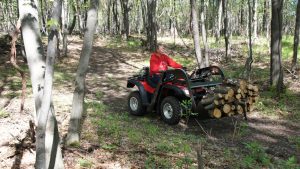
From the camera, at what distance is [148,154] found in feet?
20.3

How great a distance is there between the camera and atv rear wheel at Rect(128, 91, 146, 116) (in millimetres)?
9025

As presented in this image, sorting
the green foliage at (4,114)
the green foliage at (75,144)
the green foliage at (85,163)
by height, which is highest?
the green foliage at (4,114)

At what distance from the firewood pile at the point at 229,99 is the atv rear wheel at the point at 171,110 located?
74cm

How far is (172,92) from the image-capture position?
27.5 ft

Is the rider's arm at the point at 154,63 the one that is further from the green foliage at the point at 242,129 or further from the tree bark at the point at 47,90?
the tree bark at the point at 47,90

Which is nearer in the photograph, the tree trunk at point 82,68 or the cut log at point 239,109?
the tree trunk at point 82,68

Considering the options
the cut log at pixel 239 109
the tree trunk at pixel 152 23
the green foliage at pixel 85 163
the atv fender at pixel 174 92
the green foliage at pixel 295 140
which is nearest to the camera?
the green foliage at pixel 85 163

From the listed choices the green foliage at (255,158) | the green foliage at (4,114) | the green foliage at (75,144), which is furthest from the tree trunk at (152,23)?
the green foliage at (255,158)

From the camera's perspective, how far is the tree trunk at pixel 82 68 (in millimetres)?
5969

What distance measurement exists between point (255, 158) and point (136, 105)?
3974 mm

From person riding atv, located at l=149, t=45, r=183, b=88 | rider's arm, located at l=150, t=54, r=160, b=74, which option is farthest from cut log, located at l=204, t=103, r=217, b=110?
rider's arm, located at l=150, t=54, r=160, b=74

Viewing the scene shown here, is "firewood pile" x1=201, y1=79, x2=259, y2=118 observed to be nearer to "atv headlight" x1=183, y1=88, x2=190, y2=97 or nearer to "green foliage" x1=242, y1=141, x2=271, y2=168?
"atv headlight" x1=183, y1=88, x2=190, y2=97

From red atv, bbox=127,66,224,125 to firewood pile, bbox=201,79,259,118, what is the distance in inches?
10.0

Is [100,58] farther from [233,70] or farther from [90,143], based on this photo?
[90,143]
